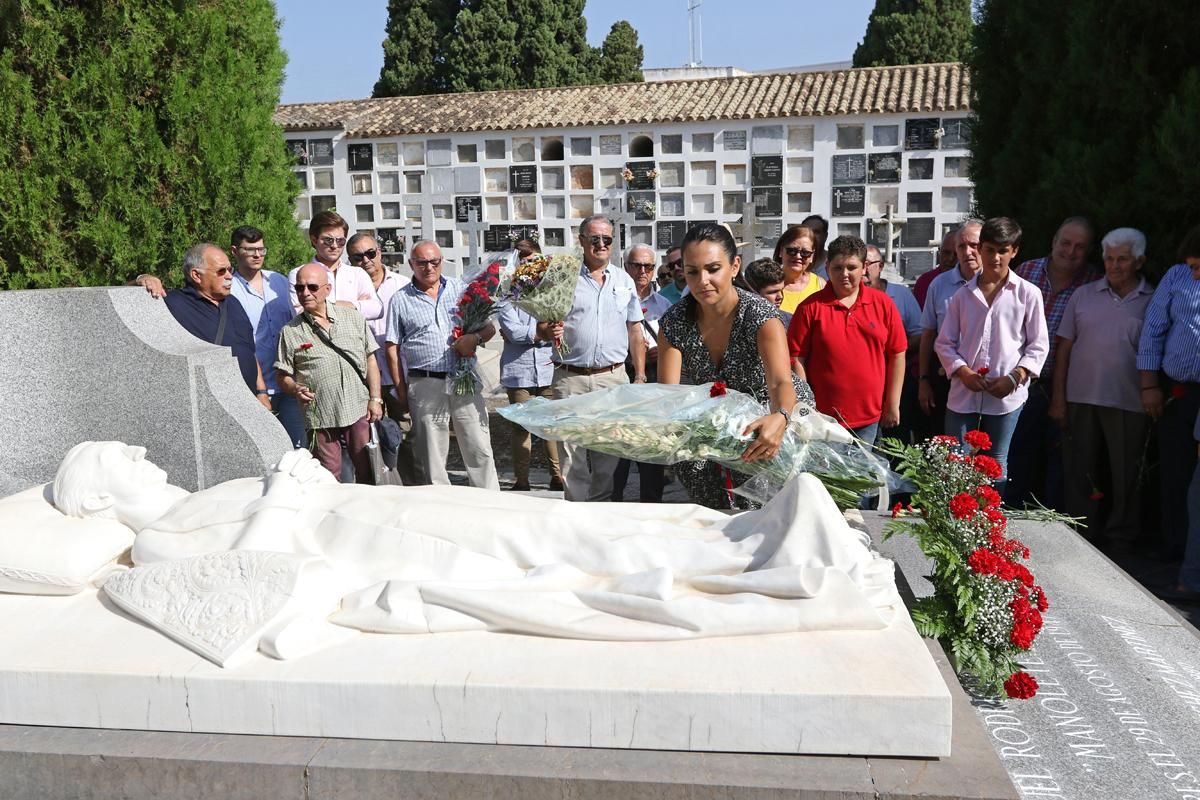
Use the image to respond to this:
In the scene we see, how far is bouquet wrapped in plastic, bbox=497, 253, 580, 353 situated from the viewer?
4.95m

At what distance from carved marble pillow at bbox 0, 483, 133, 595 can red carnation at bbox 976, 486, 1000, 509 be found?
99.8 inches

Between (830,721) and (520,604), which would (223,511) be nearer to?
(520,604)

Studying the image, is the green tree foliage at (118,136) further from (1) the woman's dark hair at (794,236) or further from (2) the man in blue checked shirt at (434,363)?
(1) the woman's dark hair at (794,236)

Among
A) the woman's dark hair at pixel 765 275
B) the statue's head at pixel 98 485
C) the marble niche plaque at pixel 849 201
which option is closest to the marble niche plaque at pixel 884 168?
the marble niche plaque at pixel 849 201

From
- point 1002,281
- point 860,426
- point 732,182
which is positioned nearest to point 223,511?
point 860,426

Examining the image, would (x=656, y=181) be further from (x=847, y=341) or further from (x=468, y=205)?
(x=847, y=341)

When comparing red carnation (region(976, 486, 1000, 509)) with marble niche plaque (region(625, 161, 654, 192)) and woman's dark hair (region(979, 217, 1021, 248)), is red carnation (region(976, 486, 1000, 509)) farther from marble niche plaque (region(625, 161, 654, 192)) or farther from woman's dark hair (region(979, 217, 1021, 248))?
marble niche plaque (region(625, 161, 654, 192))

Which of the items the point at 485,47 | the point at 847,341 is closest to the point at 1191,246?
the point at 847,341

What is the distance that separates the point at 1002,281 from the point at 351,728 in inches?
142

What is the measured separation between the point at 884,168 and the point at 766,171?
2.16m

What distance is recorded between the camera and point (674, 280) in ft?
23.6

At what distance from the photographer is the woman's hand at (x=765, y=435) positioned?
3.01 meters

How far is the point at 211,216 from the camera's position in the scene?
201 inches

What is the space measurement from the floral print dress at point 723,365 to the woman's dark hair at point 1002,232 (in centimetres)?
154
